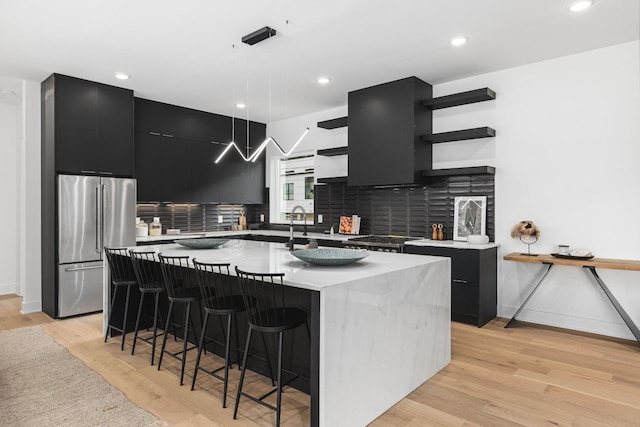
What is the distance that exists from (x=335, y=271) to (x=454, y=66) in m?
3.03

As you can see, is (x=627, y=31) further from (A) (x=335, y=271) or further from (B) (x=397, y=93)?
(A) (x=335, y=271)

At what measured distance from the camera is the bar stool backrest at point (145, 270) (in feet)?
11.3

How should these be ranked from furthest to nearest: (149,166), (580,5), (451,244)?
(149,166), (451,244), (580,5)

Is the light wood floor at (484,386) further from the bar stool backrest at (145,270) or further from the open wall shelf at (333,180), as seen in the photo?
the open wall shelf at (333,180)

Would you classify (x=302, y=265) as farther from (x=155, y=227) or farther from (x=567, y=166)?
(x=155, y=227)

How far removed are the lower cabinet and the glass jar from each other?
12.1ft

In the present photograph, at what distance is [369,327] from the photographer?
237 centimetres

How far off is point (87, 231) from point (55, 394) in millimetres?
2444

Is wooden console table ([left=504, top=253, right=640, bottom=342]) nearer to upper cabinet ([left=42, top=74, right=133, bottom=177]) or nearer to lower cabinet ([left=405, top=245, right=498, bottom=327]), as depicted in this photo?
lower cabinet ([left=405, top=245, right=498, bottom=327])

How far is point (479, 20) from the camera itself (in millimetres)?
3328

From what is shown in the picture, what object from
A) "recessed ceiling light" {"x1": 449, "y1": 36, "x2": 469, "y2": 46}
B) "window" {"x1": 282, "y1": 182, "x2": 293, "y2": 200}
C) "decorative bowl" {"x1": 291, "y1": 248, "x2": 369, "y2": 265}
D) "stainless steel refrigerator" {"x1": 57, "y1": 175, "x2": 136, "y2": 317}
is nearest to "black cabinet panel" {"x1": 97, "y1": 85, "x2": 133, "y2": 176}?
"stainless steel refrigerator" {"x1": 57, "y1": 175, "x2": 136, "y2": 317}

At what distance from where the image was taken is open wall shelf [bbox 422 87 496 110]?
4.45m

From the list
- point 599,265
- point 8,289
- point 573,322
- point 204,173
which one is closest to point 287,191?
point 204,173

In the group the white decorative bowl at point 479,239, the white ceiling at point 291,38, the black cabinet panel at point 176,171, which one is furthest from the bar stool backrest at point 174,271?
the white decorative bowl at point 479,239
